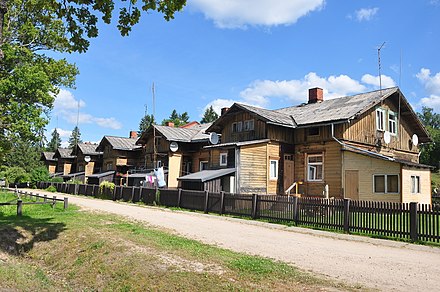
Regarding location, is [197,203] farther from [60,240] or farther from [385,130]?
[385,130]

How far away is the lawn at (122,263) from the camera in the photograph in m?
7.84

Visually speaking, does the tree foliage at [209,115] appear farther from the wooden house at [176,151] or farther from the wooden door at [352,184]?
the wooden door at [352,184]

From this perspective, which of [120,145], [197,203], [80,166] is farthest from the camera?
[80,166]

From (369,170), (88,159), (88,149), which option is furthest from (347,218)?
(88,149)

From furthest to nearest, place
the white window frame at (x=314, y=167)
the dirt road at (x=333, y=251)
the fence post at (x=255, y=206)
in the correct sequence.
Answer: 1. the white window frame at (x=314, y=167)
2. the fence post at (x=255, y=206)
3. the dirt road at (x=333, y=251)

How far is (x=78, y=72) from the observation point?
28.5 m

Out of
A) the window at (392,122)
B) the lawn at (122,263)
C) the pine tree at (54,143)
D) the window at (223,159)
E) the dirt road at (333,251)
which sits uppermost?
the pine tree at (54,143)

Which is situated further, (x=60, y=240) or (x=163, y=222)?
(x=163, y=222)

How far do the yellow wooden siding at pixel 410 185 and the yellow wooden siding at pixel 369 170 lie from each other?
48 cm

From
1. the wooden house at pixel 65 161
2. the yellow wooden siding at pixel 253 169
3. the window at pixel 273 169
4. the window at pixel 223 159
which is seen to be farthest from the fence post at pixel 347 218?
the wooden house at pixel 65 161

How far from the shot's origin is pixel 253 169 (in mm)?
25375

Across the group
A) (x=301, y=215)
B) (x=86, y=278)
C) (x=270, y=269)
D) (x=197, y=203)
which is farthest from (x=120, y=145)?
(x=270, y=269)

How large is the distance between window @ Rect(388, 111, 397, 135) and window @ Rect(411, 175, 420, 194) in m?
6.08

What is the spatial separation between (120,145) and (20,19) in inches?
914
